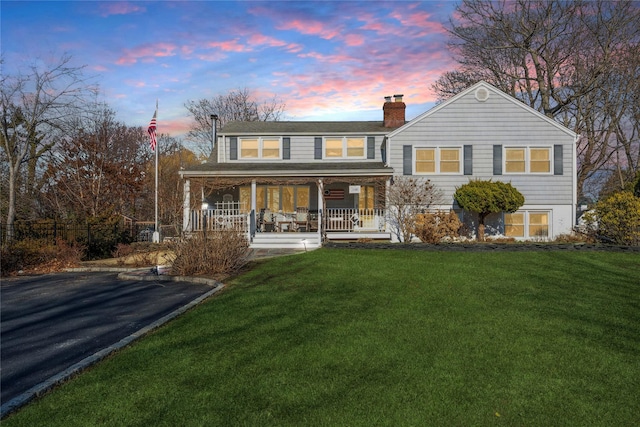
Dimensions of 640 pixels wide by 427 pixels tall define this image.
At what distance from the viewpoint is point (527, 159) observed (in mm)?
21391

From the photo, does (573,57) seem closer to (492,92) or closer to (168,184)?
(492,92)

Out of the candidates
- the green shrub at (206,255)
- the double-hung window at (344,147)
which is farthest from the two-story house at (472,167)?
the green shrub at (206,255)

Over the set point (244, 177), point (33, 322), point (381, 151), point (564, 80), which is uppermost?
point (564, 80)

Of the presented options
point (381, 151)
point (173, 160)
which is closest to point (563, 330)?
point (381, 151)

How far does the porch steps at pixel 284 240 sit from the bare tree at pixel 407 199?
13.5 feet

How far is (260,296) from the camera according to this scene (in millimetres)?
8289

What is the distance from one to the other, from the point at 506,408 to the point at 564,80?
1178 inches

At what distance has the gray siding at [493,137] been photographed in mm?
21297

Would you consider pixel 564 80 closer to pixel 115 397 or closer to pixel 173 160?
pixel 115 397

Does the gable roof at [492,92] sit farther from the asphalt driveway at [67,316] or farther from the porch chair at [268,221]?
the asphalt driveway at [67,316]

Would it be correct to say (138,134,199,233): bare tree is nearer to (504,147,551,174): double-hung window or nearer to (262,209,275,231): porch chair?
(262,209,275,231): porch chair

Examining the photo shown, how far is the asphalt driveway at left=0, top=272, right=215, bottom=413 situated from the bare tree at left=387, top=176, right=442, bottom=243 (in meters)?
11.8

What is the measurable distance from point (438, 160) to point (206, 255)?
1378cm

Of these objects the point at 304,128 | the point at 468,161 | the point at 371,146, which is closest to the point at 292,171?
the point at 304,128
